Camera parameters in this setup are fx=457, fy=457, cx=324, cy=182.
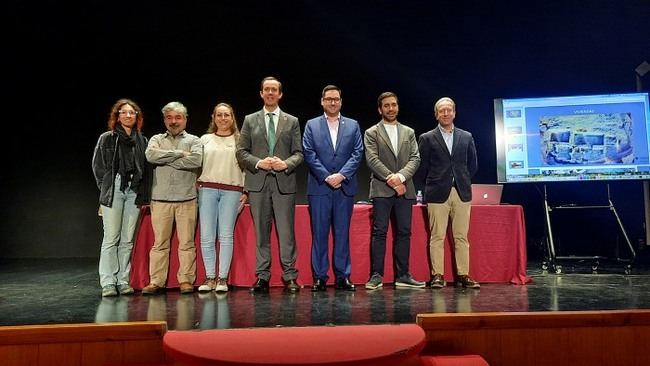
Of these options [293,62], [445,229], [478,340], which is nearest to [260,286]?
[445,229]

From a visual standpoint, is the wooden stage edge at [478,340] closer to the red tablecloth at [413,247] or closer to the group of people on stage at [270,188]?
the group of people on stage at [270,188]

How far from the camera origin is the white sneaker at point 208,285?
10.5ft

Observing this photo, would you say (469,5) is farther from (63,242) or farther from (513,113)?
(63,242)

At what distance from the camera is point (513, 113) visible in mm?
4105

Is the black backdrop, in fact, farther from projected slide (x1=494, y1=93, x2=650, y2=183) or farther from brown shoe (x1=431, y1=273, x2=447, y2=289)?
brown shoe (x1=431, y1=273, x2=447, y2=289)

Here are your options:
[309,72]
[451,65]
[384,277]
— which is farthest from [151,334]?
[451,65]

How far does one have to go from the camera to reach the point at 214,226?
331 cm

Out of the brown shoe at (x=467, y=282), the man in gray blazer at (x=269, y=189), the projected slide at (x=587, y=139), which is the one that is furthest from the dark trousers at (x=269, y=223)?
the projected slide at (x=587, y=139)

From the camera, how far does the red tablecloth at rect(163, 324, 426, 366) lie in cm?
132

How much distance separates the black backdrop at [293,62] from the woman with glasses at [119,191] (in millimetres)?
2102

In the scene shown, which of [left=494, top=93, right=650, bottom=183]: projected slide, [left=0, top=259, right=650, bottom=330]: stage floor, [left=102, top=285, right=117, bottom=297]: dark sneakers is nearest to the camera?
[left=0, top=259, right=650, bottom=330]: stage floor

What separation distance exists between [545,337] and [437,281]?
1.41 m

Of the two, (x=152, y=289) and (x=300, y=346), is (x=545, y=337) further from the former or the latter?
(x=152, y=289)

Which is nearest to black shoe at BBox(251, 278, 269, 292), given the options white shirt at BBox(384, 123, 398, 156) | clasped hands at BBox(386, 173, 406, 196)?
clasped hands at BBox(386, 173, 406, 196)
